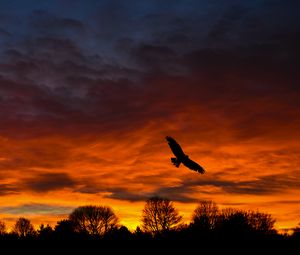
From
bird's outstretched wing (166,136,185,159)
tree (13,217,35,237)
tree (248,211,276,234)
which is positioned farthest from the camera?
tree (13,217,35,237)

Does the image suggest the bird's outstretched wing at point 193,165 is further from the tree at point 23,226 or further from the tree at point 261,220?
the tree at point 23,226

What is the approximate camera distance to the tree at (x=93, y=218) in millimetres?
115938

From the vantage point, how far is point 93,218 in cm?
11875

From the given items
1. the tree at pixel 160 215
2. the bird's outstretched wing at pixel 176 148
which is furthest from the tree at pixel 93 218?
the bird's outstretched wing at pixel 176 148

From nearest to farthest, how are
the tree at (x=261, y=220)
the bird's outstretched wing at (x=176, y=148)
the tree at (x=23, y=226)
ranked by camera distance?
the bird's outstretched wing at (x=176, y=148) → the tree at (x=261, y=220) → the tree at (x=23, y=226)

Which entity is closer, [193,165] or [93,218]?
[193,165]

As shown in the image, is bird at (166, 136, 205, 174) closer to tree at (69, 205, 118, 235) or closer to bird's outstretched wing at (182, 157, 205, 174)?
bird's outstretched wing at (182, 157, 205, 174)

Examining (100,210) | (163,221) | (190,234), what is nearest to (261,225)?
(163,221)

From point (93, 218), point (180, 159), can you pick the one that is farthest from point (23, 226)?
point (180, 159)

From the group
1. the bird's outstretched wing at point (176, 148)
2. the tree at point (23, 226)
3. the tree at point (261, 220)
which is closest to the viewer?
the bird's outstretched wing at point (176, 148)

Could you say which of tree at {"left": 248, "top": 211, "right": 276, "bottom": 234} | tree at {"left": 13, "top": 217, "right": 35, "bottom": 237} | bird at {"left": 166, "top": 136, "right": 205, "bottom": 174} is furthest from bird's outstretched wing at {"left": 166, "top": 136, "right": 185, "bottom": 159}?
tree at {"left": 13, "top": 217, "right": 35, "bottom": 237}

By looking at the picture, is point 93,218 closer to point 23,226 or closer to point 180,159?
point 23,226

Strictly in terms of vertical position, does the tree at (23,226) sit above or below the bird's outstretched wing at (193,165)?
above

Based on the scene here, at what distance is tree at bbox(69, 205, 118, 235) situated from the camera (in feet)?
380
